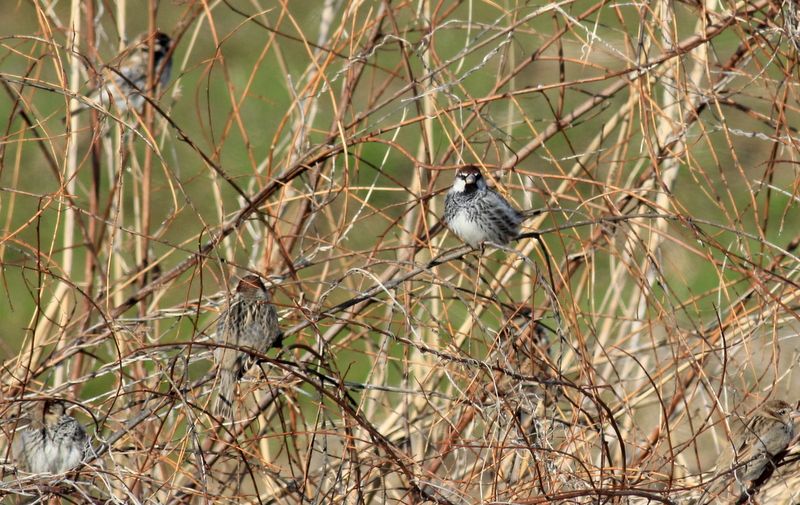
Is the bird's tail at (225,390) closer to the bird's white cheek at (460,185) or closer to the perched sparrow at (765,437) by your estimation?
the bird's white cheek at (460,185)

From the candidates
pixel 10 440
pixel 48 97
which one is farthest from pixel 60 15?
pixel 10 440

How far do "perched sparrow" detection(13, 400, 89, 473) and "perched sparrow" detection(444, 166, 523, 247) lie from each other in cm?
162

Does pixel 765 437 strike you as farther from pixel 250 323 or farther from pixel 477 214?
pixel 250 323

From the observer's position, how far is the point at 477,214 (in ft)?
13.0

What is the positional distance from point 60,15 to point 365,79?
2454 millimetres

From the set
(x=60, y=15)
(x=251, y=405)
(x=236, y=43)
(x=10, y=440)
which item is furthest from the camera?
(x=236, y=43)

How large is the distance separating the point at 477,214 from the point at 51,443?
1830 millimetres

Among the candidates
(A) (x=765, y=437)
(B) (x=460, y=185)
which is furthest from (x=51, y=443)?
(A) (x=765, y=437)

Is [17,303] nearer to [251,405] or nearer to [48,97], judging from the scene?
[48,97]

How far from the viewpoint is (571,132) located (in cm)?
865

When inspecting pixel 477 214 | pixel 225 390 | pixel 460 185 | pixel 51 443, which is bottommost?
pixel 225 390

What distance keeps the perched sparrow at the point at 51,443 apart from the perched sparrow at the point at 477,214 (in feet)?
5.31

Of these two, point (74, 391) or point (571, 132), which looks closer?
point (74, 391)

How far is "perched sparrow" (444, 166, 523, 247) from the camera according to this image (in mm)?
3934
